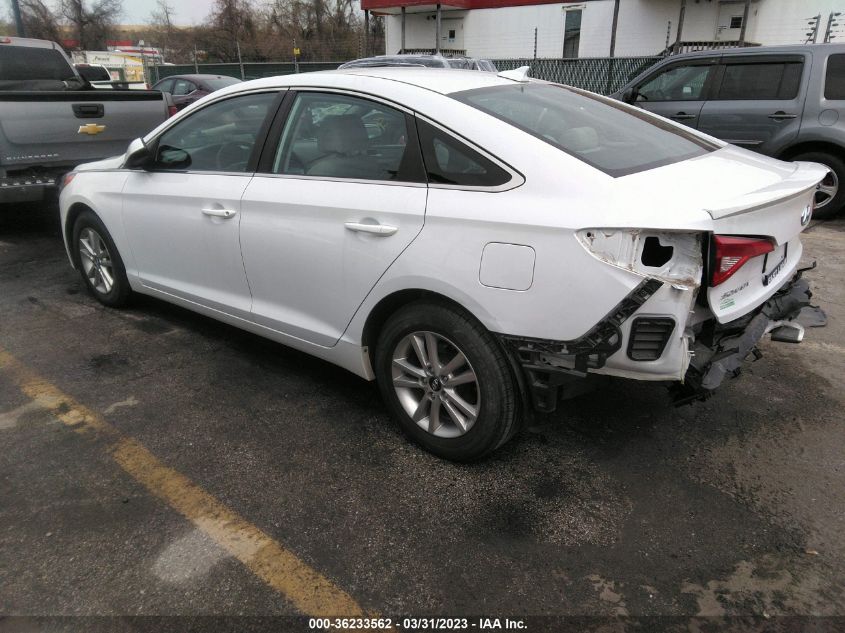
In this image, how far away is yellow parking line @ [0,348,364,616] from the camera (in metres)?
2.15

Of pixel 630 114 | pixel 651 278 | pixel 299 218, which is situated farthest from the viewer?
pixel 630 114

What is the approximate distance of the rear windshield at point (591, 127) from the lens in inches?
102

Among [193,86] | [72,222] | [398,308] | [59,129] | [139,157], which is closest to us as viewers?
[398,308]

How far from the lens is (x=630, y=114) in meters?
3.34

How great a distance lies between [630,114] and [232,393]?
263cm

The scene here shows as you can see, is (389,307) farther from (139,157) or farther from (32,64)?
(32,64)

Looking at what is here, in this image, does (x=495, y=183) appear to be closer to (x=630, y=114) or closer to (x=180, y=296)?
(x=630, y=114)

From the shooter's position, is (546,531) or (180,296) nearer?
(546,531)

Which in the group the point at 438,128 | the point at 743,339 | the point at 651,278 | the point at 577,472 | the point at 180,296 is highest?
the point at 438,128

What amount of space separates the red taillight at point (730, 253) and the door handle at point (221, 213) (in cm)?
234

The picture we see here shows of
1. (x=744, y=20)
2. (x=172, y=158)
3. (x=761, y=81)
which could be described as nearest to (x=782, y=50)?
(x=761, y=81)

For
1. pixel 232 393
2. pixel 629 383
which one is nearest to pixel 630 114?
pixel 629 383

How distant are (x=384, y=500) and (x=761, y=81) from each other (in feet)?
23.2

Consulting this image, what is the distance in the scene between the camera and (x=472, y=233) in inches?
96.9
